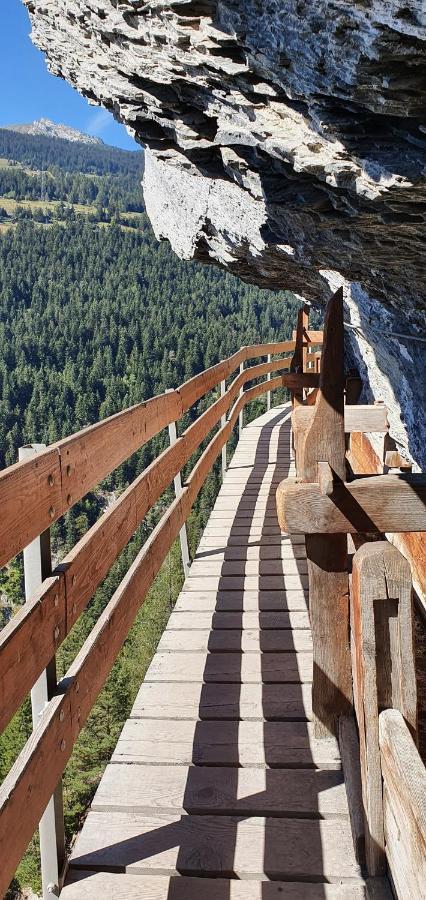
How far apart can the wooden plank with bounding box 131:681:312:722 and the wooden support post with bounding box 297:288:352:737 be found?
12.5 inches

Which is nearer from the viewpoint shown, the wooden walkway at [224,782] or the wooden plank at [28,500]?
the wooden plank at [28,500]

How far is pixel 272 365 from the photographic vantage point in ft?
45.6

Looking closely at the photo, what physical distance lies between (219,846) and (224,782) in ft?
1.14

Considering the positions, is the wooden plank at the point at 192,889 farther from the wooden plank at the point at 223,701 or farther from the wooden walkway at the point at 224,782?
the wooden plank at the point at 223,701

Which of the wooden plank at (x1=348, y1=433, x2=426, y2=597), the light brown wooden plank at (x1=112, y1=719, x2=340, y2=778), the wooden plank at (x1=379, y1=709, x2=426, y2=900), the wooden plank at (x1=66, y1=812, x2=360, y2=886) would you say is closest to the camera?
the wooden plank at (x1=379, y1=709, x2=426, y2=900)

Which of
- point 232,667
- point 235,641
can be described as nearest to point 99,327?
point 235,641

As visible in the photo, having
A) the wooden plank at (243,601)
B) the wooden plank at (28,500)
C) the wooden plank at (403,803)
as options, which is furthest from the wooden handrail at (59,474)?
the wooden plank at (243,601)

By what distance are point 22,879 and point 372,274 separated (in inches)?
744

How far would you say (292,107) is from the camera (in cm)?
239

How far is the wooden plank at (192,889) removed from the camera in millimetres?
2055

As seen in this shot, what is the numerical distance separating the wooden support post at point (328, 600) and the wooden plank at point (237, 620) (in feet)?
4.08

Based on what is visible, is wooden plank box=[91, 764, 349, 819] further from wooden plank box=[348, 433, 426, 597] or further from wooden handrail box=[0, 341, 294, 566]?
wooden handrail box=[0, 341, 294, 566]

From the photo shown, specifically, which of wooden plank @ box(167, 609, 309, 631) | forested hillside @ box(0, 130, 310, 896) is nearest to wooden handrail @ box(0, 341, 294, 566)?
wooden plank @ box(167, 609, 309, 631)

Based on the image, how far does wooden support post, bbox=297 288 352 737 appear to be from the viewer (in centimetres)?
219
